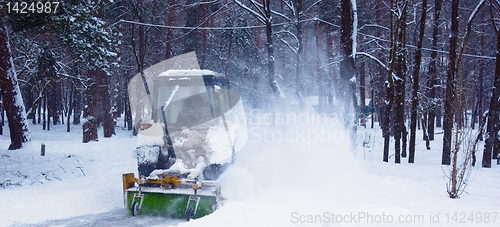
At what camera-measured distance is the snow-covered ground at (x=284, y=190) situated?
18.8 feet

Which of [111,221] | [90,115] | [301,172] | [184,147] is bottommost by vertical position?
[111,221]

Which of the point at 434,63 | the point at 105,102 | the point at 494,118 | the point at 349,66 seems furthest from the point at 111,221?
the point at 434,63

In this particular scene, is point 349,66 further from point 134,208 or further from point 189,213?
point 134,208

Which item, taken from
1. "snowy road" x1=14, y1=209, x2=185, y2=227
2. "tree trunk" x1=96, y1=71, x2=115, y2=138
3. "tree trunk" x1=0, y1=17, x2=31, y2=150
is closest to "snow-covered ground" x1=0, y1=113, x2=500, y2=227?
"snowy road" x1=14, y1=209, x2=185, y2=227

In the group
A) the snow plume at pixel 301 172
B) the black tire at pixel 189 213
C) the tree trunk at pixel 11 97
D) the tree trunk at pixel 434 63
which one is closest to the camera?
the black tire at pixel 189 213

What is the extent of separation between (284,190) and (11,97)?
10183 mm

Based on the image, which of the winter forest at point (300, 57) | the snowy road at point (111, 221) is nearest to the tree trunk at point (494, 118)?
the winter forest at point (300, 57)

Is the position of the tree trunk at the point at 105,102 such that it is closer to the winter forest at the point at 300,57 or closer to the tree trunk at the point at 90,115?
the winter forest at the point at 300,57

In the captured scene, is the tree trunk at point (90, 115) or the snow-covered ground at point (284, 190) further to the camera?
the tree trunk at point (90, 115)

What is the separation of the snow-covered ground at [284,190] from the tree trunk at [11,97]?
500 mm

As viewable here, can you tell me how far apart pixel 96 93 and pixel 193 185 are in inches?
537

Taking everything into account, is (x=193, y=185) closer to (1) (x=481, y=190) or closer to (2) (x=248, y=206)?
(2) (x=248, y=206)

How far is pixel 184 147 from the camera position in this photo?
7.14 m

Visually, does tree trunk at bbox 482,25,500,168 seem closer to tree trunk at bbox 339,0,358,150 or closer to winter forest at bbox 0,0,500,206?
winter forest at bbox 0,0,500,206
